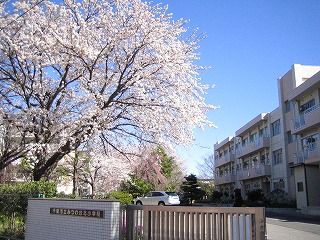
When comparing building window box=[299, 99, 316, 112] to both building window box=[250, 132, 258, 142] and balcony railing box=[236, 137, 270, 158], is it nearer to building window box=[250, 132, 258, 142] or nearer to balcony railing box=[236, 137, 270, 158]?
balcony railing box=[236, 137, 270, 158]

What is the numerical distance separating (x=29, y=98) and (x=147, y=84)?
4.36 metres

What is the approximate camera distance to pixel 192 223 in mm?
7176

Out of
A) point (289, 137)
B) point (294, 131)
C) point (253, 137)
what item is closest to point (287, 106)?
point (289, 137)

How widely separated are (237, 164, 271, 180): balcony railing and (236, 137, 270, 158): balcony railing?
6.77ft

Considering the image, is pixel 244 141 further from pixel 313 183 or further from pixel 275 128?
pixel 313 183

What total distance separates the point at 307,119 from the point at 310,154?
8.87 ft

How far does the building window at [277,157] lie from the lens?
124 ft

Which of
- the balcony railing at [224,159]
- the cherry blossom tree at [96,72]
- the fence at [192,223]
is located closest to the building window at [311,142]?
the cherry blossom tree at [96,72]

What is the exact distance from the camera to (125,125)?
1341 cm

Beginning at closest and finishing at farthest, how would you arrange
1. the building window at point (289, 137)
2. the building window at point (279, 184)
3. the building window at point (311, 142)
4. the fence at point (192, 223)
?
the fence at point (192, 223)
the building window at point (311, 142)
the building window at point (289, 137)
the building window at point (279, 184)

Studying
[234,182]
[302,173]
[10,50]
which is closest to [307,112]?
[302,173]

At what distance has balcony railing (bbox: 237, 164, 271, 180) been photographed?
39919 mm

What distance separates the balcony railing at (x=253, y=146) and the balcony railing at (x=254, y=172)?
Result: 6.77ft

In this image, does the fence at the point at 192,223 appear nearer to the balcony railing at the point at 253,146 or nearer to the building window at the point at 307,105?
the building window at the point at 307,105
